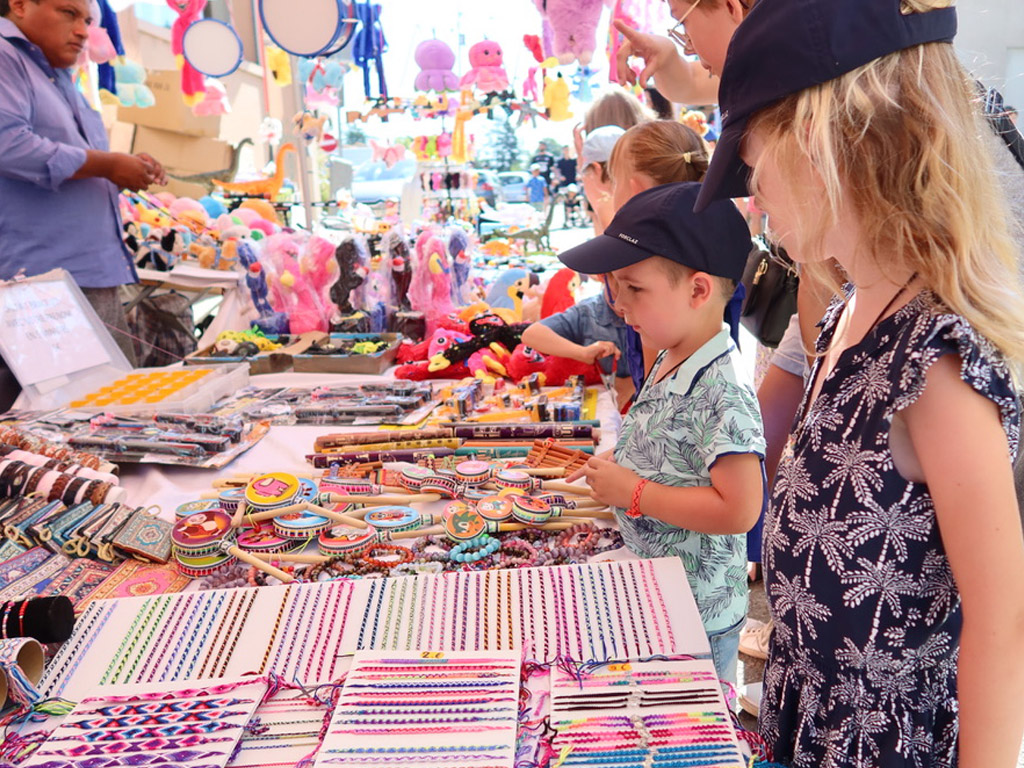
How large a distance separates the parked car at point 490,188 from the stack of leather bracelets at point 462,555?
644 cm

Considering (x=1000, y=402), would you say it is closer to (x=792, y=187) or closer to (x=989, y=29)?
(x=792, y=187)

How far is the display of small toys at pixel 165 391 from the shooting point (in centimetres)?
193

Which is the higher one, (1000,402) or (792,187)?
(792,187)

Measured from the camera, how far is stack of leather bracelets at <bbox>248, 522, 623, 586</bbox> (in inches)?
45.4

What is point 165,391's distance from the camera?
6.60ft

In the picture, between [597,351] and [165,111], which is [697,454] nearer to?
[597,351]

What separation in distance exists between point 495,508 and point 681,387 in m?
0.36

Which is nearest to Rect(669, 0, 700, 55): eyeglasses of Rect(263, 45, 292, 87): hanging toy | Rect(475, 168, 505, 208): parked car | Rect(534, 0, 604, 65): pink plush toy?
Rect(534, 0, 604, 65): pink plush toy

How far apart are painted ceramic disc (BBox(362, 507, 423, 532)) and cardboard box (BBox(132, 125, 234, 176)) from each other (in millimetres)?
6281

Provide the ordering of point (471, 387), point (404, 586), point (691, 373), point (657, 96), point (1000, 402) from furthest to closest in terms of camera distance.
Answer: point (657, 96) → point (471, 387) → point (691, 373) → point (404, 586) → point (1000, 402)

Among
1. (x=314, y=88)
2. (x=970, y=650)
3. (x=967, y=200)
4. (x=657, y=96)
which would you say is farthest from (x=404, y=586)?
Answer: (x=314, y=88)

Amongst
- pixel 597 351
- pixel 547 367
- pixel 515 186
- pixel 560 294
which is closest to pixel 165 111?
pixel 515 186

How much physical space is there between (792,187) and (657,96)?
241cm

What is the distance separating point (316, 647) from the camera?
91 centimetres
